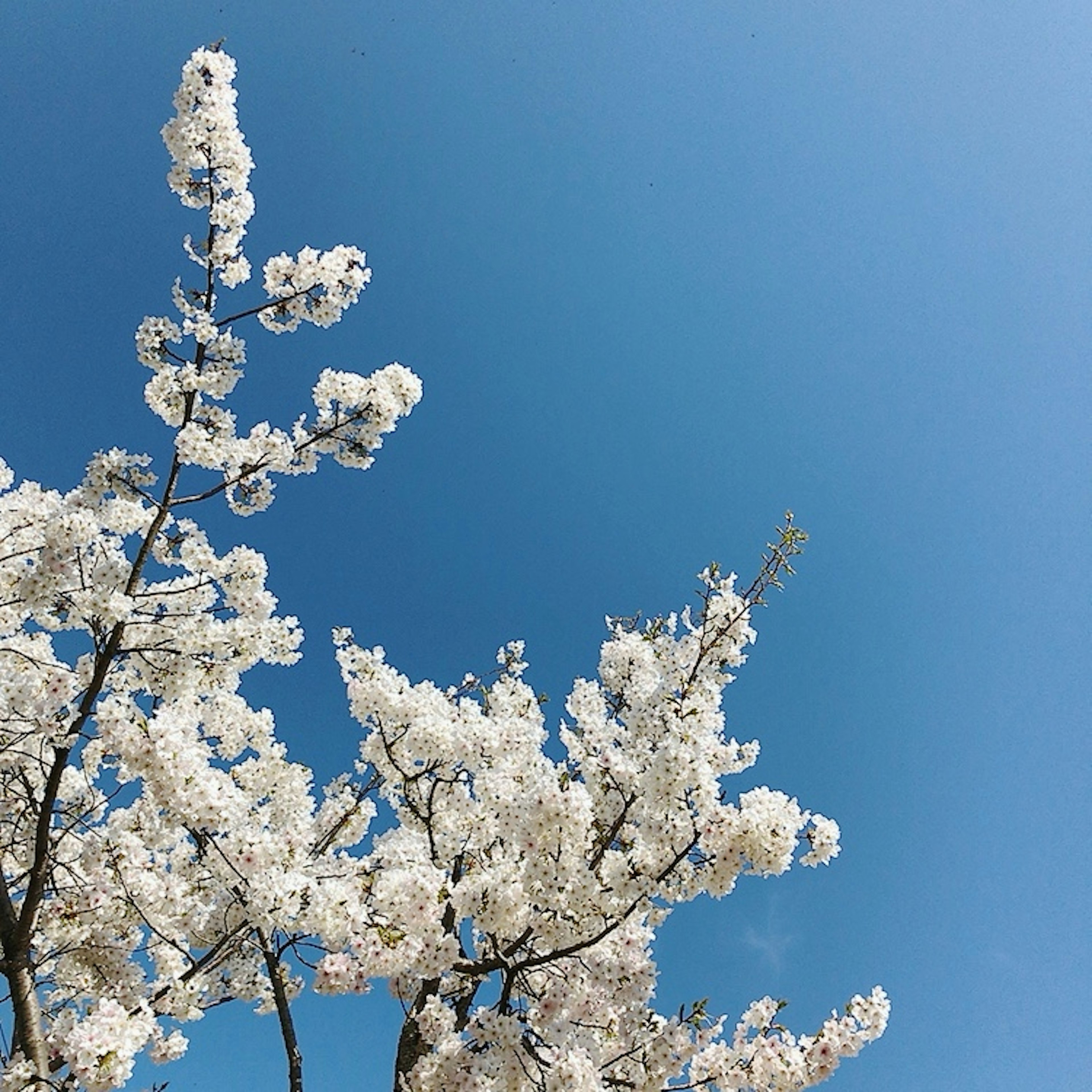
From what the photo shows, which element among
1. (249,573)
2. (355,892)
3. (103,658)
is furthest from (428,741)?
(103,658)

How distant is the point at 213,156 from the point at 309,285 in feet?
4.77

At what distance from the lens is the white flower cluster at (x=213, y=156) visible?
7.18 metres

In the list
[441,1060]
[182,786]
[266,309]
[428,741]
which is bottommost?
[441,1060]

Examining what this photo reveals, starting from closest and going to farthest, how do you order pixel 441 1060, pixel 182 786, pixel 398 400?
pixel 182 786, pixel 441 1060, pixel 398 400

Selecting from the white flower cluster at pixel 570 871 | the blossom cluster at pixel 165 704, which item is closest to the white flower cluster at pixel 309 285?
the blossom cluster at pixel 165 704

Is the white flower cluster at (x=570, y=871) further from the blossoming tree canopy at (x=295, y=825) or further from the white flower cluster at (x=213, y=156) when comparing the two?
the white flower cluster at (x=213, y=156)

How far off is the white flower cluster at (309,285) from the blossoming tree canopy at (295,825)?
3 centimetres

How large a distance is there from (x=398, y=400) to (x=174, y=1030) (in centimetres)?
725

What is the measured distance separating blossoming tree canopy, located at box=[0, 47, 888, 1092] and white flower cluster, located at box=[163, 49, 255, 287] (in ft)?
0.08

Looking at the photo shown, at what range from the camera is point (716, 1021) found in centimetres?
776

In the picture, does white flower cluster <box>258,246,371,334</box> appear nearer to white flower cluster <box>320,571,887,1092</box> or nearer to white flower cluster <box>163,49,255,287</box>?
white flower cluster <box>163,49,255,287</box>

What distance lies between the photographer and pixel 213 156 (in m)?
7.24

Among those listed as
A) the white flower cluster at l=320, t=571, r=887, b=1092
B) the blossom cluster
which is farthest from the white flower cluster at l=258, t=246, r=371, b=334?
the white flower cluster at l=320, t=571, r=887, b=1092

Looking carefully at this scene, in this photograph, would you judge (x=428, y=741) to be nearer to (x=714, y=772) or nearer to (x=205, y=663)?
(x=205, y=663)
